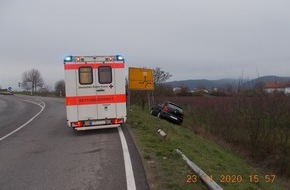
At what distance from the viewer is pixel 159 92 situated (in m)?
44.8

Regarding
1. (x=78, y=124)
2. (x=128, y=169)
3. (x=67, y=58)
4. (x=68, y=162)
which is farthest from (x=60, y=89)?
(x=128, y=169)

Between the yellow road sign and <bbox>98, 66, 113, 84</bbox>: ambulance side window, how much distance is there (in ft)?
46.9

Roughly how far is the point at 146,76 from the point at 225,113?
6.91 m

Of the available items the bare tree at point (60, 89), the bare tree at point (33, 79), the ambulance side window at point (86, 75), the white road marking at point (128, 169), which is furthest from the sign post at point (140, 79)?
the bare tree at point (33, 79)

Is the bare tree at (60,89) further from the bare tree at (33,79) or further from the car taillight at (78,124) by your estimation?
the car taillight at (78,124)

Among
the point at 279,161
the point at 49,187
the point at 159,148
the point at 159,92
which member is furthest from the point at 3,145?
the point at 159,92

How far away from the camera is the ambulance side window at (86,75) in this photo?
44.7 feet

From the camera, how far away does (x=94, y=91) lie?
45.2 ft

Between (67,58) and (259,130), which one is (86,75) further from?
(259,130)

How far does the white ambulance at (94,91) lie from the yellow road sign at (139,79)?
1426cm

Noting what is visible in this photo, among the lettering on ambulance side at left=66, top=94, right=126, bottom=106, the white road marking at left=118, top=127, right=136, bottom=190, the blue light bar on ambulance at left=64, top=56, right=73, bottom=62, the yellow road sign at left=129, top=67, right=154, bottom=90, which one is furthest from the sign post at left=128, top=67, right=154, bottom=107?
the white road marking at left=118, top=127, right=136, bottom=190

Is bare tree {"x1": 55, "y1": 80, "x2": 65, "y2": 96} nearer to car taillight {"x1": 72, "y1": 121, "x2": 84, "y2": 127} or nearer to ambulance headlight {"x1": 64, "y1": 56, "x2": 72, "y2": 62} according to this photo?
car taillight {"x1": 72, "y1": 121, "x2": 84, "y2": 127}

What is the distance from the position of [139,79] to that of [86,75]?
15.6 m

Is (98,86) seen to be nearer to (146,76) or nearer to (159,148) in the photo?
(159,148)
